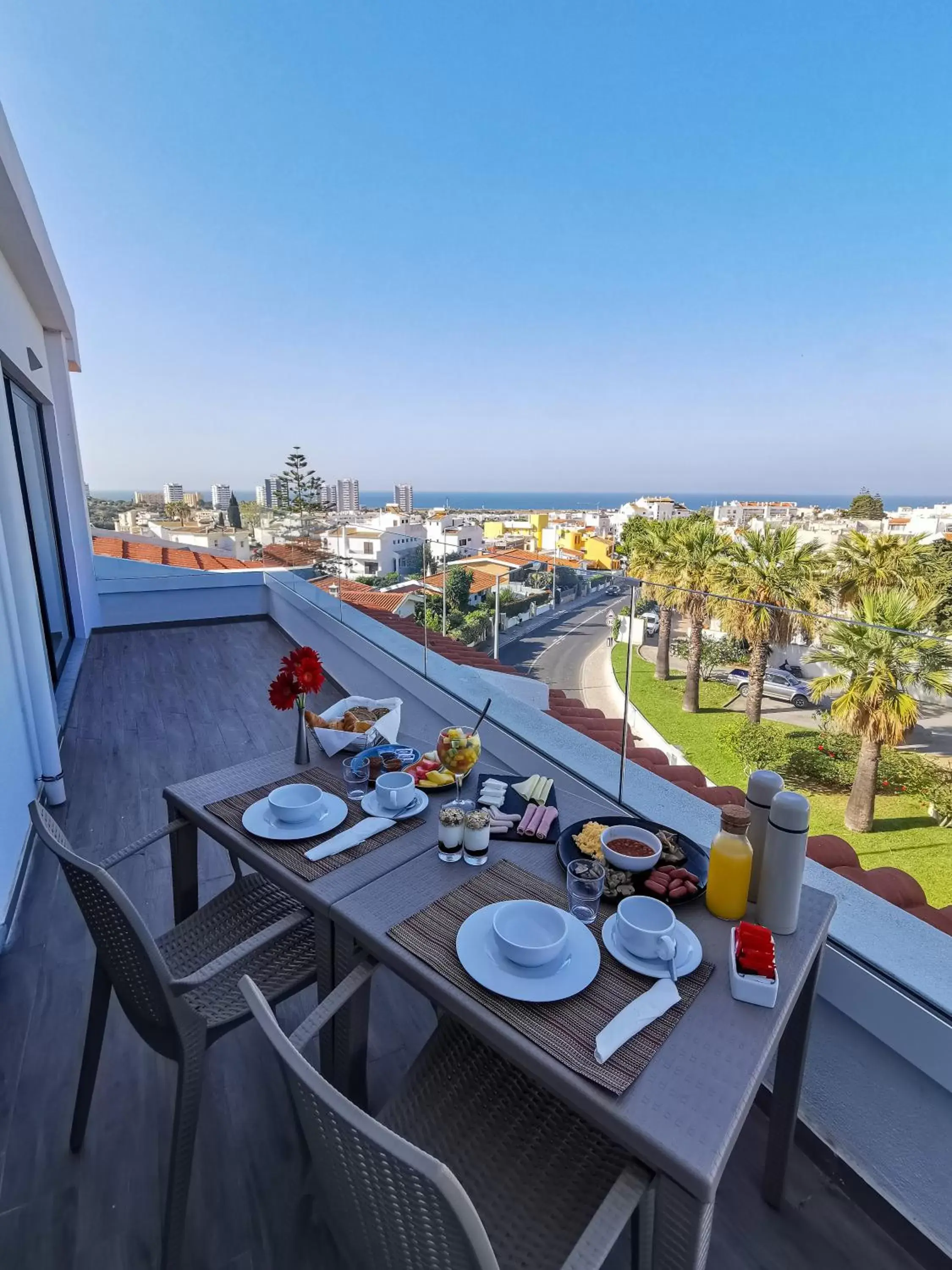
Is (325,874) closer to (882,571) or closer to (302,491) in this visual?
(882,571)

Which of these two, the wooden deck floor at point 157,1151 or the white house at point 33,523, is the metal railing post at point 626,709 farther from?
the white house at point 33,523

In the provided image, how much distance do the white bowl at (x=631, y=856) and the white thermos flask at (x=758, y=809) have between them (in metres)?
0.18

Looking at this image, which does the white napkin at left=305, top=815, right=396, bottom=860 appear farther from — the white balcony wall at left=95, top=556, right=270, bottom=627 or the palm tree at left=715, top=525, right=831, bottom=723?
the white balcony wall at left=95, top=556, right=270, bottom=627

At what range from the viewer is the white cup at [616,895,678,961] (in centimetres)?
99

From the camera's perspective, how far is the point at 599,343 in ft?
121

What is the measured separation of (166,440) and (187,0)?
549 inches

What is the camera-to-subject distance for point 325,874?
124 centimetres

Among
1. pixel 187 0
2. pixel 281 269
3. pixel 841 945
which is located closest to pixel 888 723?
pixel 841 945

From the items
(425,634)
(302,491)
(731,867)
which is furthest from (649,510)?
(731,867)

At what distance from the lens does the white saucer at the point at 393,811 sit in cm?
147

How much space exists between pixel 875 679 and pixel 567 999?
3.53 feet

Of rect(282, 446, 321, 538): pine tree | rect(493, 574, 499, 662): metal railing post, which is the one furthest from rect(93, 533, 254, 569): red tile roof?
rect(493, 574, 499, 662): metal railing post

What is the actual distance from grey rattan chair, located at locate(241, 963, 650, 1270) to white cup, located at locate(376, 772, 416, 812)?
0.45 metres

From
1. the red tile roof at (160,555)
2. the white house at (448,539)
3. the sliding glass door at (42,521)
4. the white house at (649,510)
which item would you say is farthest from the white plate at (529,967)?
the white house at (649,510)
